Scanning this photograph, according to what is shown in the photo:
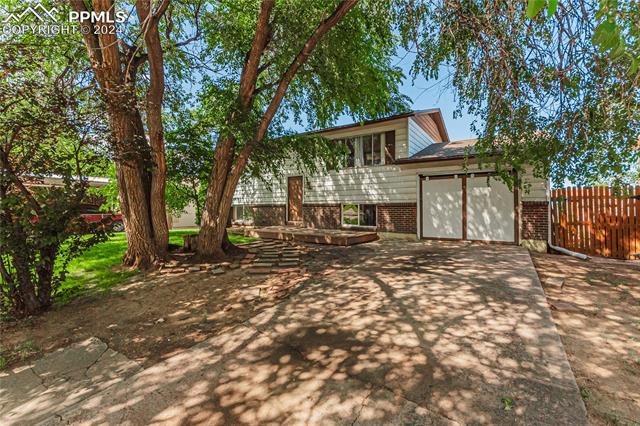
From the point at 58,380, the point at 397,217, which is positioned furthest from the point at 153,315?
the point at 397,217

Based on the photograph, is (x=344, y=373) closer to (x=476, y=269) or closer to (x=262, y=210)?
(x=476, y=269)

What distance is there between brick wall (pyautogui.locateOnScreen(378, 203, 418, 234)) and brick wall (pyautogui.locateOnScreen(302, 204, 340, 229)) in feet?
6.63

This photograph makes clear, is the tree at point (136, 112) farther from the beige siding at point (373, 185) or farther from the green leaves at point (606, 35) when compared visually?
the green leaves at point (606, 35)

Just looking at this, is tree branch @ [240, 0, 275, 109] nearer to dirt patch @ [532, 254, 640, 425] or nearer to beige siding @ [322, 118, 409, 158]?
beige siding @ [322, 118, 409, 158]

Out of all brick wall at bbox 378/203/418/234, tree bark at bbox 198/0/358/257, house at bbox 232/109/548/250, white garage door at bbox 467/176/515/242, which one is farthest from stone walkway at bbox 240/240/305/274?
white garage door at bbox 467/176/515/242

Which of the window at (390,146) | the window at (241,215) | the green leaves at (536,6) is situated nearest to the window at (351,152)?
the window at (390,146)

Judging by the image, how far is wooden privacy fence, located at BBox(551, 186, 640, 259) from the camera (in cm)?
794

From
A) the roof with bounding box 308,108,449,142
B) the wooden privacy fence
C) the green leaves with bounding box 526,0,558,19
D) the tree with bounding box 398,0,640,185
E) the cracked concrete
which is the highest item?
the roof with bounding box 308,108,449,142

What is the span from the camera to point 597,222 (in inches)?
327

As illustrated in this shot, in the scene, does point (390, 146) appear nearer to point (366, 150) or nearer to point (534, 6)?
point (366, 150)

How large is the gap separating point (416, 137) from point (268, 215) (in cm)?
801

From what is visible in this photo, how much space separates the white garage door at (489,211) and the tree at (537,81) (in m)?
4.48

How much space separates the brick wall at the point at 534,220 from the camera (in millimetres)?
8586

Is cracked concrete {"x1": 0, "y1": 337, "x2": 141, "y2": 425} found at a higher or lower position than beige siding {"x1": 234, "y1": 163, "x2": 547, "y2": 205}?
lower
